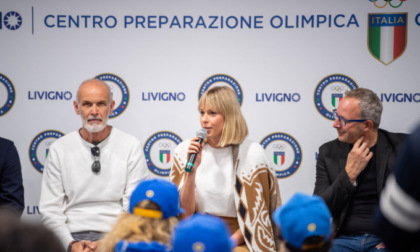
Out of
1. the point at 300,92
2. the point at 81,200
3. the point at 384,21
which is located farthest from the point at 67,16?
the point at 384,21

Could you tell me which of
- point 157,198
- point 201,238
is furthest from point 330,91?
point 201,238

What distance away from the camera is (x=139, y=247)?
5.34ft

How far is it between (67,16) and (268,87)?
1771 mm

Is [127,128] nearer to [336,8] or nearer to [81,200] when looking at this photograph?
[81,200]

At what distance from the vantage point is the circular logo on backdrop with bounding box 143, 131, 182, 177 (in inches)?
147

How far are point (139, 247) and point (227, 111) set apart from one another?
1.58 m

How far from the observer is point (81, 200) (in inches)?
125

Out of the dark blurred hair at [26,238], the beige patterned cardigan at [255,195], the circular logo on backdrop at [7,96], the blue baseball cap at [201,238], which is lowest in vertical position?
the beige patterned cardigan at [255,195]

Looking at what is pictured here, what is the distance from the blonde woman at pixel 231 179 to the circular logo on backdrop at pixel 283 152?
0.60 metres

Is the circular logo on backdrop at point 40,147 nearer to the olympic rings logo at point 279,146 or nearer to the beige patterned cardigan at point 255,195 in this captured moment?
the beige patterned cardigan at point 255,195

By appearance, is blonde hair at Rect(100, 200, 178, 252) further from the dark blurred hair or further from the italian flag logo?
the italian flag logo

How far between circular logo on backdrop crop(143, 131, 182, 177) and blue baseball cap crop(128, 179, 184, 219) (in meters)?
1.78

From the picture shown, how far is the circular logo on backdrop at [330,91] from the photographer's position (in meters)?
3.63

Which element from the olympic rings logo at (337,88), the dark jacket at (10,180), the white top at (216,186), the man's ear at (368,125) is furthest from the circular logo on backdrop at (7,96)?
the man's ear at (368,125)
